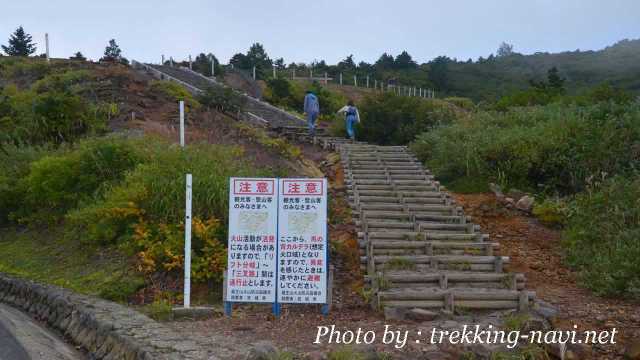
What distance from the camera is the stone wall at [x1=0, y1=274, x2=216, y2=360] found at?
6.65 metres

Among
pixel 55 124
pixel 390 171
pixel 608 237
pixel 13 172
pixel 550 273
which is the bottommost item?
pixel 550 273

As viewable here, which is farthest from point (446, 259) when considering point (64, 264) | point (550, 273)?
point (64, 264)

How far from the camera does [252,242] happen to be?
8453mm

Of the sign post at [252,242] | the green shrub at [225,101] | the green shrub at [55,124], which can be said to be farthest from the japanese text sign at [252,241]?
the green shrub at [225,101]

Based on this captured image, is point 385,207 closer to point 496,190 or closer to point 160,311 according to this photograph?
point 496,190

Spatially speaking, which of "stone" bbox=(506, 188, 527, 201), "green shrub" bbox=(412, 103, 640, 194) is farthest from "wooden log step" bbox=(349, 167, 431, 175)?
"stone" bbox=(506, 188, 527, 201)

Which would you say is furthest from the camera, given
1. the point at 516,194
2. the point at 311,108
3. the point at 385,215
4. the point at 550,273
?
the point at 311,108

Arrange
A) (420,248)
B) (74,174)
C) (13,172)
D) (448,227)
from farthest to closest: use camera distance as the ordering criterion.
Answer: (13,172)
(74,174)
(448,227)
(420,248)

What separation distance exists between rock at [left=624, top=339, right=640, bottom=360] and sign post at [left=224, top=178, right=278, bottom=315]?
4.06 metres

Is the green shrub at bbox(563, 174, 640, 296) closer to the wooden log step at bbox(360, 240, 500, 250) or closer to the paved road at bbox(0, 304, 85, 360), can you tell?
the wooden log step at bbox(360, 240, 500, 250)

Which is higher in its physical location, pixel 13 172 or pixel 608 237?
pixel 13 172

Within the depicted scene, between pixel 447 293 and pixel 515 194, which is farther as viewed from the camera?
pixel 515 194

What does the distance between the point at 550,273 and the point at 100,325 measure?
21.5 feet

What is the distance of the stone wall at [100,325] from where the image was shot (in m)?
6.65
